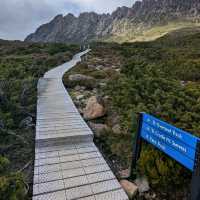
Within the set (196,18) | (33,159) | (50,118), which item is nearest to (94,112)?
(50,118)

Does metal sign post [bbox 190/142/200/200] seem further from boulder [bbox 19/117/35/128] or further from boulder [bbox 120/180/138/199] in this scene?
boulder [bbox 19/117/35/128]

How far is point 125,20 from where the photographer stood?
16375 centimetres

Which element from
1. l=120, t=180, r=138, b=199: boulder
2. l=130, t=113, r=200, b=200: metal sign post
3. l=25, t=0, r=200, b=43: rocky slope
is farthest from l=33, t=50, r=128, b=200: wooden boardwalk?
l=25, t=0, r=200, b=43: rocky slope

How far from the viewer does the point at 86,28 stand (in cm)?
17625

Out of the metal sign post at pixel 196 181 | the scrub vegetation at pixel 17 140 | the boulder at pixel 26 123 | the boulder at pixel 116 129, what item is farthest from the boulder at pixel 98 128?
the metal sign post at pixel 196 181

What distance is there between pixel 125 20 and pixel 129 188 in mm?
175378

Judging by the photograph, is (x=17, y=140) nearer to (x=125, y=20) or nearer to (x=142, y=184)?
(x=142, y=184)

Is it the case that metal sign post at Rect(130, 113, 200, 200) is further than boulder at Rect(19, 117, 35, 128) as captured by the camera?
No

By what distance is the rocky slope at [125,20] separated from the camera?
473 ft

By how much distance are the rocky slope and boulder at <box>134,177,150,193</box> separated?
136 meters

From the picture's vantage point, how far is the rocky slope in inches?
5676

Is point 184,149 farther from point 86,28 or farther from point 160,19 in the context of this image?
point 86,28

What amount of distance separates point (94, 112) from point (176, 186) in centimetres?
321

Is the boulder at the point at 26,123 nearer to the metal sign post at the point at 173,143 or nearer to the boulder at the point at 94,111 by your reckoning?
the boulder at the point at 94,111
